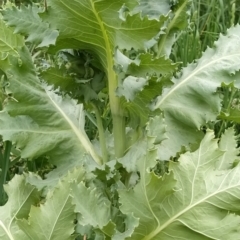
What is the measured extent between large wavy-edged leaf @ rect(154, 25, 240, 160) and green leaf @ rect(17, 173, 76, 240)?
0.26 meters

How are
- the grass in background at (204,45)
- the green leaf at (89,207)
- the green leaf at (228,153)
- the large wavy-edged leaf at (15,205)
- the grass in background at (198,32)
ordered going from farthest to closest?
1. the grass in background at (198,32)
2. the grass in background at (204,45)
3. the green leaf at (228,153)
4. the large wavy-edged leaf at (15,205)
5. the green leaf at (89,207)

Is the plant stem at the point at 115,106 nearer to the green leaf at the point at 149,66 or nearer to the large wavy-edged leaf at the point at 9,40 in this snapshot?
the green leaf at the point at 149,66

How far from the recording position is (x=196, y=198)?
2.99 feet

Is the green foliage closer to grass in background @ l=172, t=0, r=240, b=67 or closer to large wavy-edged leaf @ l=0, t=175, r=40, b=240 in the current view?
large wavy-edged leaf @ l=0, t=175, r=40, b=240

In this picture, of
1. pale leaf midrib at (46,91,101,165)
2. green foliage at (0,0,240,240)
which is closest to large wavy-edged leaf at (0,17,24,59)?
green foliage at (0,0,240,240)

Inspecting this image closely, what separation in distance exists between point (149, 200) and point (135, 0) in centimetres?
36

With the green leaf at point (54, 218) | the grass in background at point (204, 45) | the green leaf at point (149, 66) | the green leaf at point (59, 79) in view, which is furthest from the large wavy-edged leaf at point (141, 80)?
the grass in background at point (204, 45)

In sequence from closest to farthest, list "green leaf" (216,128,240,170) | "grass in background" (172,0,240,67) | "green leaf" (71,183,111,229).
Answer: "green leaf" (71,183,111,229) → "green leaf" (216,128,240,170) → "grass in background" (172,0,240,67)

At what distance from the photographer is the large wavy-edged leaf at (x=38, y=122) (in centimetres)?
100

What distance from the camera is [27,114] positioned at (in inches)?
40.2

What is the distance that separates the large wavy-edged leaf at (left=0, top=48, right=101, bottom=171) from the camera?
1.00 meters

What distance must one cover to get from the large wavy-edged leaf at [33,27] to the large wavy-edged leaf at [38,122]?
0.06m

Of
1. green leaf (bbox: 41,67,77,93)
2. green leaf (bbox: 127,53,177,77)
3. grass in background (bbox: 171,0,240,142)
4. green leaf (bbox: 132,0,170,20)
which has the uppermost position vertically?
green leaf (bbox: 132,0,170,20)

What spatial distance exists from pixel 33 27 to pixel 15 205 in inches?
14.1
